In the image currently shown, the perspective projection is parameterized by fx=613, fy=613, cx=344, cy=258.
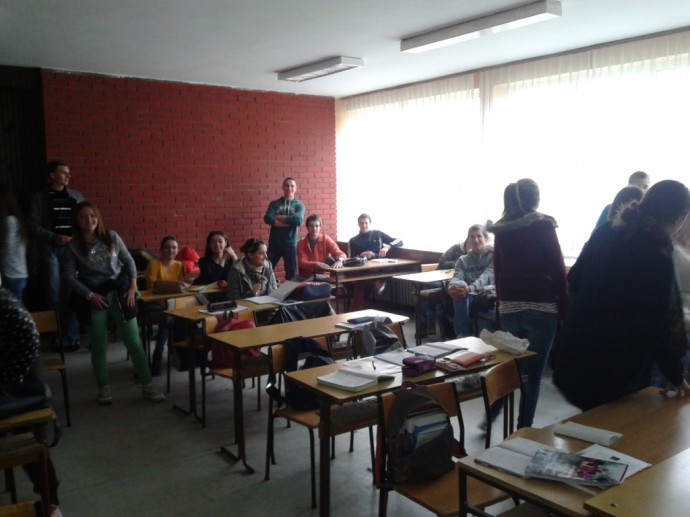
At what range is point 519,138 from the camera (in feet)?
21.7

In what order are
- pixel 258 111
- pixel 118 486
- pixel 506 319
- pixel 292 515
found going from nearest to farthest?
pixel 292 515
pixel 118 486
pixel 506 319
pixel 258 111

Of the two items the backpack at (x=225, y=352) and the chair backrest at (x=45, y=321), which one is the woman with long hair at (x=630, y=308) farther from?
the chair backrest at (x=45, y=321)

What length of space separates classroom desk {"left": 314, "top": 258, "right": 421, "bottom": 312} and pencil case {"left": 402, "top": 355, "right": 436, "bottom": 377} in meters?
3.94

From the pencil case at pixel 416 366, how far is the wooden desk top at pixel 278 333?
968mm

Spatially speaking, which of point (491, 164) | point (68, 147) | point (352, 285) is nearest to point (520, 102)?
point (491, 164)

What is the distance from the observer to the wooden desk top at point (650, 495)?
1.61 m

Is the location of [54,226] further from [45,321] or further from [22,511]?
[22,511]

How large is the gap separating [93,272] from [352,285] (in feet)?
12.1

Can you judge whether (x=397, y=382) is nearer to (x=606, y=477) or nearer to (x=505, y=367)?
(x=505, y=367)

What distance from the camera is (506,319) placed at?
372cm

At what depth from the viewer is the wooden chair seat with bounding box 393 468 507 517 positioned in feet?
7.20

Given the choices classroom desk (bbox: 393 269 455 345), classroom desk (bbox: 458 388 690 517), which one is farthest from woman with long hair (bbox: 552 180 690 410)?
classroom desk (bbox: 393 269 455 345)

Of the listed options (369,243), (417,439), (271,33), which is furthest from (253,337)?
(369,243)

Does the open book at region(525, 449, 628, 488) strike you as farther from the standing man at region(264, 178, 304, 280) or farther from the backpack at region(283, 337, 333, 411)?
the standing man at region(264, 178, 304, 280)
